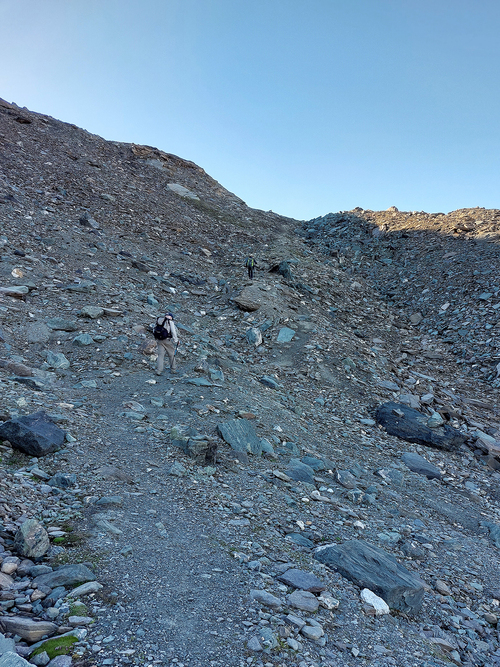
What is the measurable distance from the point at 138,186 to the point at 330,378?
18984 millimetres

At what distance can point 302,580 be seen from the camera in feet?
12.5

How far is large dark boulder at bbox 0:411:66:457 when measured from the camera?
5113 mm

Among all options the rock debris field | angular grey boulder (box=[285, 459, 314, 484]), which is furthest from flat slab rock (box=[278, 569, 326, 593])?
angular grey boulder (box=[285, 459, 314, 484])

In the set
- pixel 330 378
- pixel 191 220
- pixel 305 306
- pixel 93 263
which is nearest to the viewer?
pixel 330 378

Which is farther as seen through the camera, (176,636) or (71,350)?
(71,350)

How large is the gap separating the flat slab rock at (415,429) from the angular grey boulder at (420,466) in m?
0.81

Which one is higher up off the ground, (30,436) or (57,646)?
(57,646)

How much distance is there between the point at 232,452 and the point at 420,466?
431 cm

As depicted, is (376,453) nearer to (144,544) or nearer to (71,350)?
(144,544)

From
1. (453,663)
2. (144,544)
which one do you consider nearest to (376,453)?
Answer: (453,663)

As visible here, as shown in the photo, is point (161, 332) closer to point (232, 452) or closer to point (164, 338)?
point (164, 338)

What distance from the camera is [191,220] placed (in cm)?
2338

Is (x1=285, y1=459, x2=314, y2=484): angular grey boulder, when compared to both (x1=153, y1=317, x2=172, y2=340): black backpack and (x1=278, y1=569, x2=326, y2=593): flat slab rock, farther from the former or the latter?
(x1=153, y1=317, x2=172, y2=340): black backpack

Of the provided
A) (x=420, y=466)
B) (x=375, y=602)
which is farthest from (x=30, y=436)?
(x=420, y=466)
